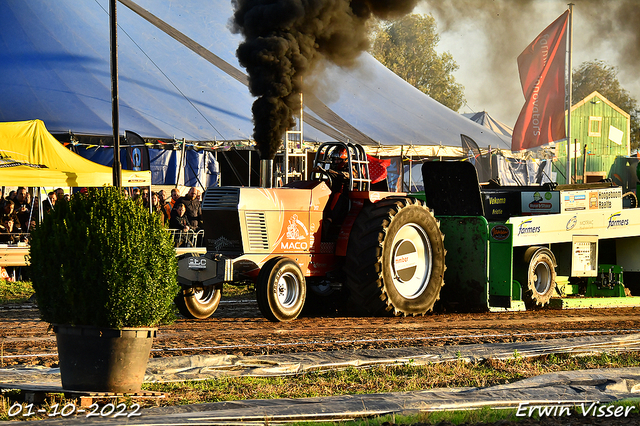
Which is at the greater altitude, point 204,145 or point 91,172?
point 204,145

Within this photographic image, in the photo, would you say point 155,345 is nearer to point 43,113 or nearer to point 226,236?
point 226,236

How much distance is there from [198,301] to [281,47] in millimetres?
4721

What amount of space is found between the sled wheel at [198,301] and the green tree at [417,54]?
72790 mm

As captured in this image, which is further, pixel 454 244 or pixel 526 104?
pixel 526 104

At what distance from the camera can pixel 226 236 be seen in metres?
9.22

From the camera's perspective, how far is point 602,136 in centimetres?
4494

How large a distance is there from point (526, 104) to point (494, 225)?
486 inches

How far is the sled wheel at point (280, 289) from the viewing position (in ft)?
28.8

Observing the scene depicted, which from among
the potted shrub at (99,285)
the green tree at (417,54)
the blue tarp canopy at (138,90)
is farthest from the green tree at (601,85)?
the potted shrub at (99,285)

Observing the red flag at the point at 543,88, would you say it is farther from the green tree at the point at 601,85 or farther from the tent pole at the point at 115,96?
the green tree at the point at 601,85

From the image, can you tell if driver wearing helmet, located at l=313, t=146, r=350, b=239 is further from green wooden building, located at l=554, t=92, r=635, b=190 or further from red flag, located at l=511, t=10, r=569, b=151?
green wooden building, located at l=554, t=92, r=635, b=190

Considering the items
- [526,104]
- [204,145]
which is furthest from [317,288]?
[526,104]

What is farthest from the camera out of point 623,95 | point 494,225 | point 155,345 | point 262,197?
point 623,95

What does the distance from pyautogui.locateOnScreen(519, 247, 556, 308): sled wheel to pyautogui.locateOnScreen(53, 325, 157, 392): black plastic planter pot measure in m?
7.44
